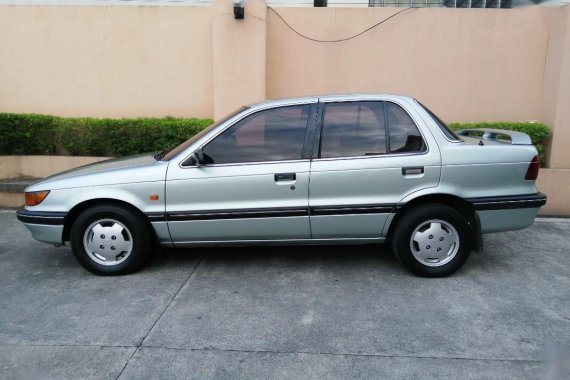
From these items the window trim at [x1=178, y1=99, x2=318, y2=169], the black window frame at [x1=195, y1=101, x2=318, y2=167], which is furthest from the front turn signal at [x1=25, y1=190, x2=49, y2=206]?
the black window frame at [x1=195, y1=101, x2=318, y2=167]

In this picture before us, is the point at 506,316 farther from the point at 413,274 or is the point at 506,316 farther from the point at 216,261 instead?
the point at 216,261

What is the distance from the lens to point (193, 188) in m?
4.21

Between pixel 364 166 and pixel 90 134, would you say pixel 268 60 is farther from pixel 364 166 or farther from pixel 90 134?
pixel 364 166

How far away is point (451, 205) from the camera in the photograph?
4371 millimetres

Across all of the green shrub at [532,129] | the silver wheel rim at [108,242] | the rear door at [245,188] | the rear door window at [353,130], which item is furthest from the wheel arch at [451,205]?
the green shrub at [532,129]

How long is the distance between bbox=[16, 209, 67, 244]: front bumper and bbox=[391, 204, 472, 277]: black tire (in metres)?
3.08

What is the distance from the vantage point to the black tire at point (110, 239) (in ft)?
14.0

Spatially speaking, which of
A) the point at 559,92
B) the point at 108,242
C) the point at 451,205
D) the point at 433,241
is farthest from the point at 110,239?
the point at 559,92

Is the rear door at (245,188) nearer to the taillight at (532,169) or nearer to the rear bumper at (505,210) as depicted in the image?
the rear bumper at (505,210)


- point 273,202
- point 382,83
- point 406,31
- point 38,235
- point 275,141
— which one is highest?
point 406,31

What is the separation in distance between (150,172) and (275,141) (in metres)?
1.17

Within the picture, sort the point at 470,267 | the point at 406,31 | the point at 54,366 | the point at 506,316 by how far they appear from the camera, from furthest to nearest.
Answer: the point at 406,31
the point at 470,267
the point at 506,316
the point at 54,366

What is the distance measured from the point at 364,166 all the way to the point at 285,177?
709mm

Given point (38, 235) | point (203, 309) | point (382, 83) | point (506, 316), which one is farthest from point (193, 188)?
point (382, 83)
